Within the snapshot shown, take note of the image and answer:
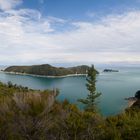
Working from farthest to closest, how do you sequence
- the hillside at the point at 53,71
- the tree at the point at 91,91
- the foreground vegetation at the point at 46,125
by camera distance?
1. the hillside at the point at 53,71
2. the tree at the point at 91,91
3. the foreground vegetation at the point at 46,125

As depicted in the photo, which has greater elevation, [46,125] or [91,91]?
[46,125]

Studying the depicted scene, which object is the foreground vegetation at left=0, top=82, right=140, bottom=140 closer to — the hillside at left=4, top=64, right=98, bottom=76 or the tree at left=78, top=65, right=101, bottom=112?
the tree at left=78, top=65, right=101, bottom=112

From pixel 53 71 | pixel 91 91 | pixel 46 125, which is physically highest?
pixel 53 71

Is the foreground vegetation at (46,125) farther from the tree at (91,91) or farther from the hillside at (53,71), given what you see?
the hillside at (53,71)

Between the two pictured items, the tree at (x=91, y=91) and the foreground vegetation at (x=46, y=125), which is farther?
the tree at (x=91, y=91)

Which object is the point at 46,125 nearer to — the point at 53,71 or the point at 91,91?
the point at 91,91

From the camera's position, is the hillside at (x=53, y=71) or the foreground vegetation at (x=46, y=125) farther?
the hillside at (x=53, y=71)

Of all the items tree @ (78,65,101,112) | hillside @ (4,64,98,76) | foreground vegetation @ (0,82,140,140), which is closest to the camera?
foreground vegetation @ (0,82,140,140)

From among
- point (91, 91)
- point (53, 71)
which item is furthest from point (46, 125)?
point (53, 71)

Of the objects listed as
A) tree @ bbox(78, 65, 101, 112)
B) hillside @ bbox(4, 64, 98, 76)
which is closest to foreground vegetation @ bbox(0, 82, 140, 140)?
tree @ bbox(78, 65, 101, 112)

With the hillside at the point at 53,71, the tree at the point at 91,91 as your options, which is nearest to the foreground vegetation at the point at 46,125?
the tree at the point at 91,91

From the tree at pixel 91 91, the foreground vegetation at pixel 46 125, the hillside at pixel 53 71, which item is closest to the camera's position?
the foreground vegetation at pixel 46 125

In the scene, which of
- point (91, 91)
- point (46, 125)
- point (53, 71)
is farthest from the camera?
point (53, 71)

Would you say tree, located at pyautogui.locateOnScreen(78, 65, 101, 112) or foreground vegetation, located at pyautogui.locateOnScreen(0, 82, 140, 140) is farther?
tree, located at pyautogui.locateOnScreen(78, 65, 101, 112)
